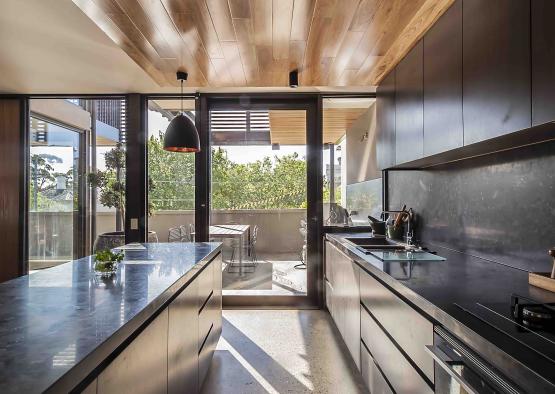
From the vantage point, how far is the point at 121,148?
421cm

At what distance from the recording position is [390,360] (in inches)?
67.7

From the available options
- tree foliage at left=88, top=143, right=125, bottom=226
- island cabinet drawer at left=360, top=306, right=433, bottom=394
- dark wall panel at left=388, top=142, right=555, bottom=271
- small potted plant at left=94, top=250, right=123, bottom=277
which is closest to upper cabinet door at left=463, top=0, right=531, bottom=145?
dark wall panel at left=388, top=142, right=555, bottom=271

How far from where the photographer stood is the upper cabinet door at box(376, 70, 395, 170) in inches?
115

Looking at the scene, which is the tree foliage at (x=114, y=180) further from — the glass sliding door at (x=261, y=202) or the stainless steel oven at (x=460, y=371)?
the stainless steel oven at (x=460, y=371)

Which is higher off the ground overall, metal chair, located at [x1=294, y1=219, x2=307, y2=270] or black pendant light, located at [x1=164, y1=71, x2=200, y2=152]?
black pendant light, located at [x1=164, y1=71, x2=200, y2=152]

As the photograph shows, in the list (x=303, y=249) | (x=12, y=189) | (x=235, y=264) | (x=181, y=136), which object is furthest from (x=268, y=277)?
(x=12, y=189)

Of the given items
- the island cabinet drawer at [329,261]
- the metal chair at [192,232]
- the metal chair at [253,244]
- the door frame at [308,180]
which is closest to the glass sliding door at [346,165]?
the door frame at [308,180]

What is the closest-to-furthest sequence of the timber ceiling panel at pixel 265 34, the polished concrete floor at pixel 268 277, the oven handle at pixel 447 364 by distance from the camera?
the oven handle at pixel 447 364 → the timber ceiling panel at pixel 265 34 → the polished concrete floor at pixel 268 277

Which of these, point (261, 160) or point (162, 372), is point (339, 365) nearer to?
point (162, 372)

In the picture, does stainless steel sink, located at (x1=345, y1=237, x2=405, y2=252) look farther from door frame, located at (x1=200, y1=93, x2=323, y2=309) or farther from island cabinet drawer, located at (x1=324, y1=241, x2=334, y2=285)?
door frame, located at (x1=200, y1=93, x2=323, y2=309)

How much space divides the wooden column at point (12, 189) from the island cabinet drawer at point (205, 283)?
9.71 feet

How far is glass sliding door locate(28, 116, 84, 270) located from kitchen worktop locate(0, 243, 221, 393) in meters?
2.78

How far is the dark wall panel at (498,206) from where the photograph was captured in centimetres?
167

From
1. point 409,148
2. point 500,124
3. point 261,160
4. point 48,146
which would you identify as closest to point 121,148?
point 48,146
